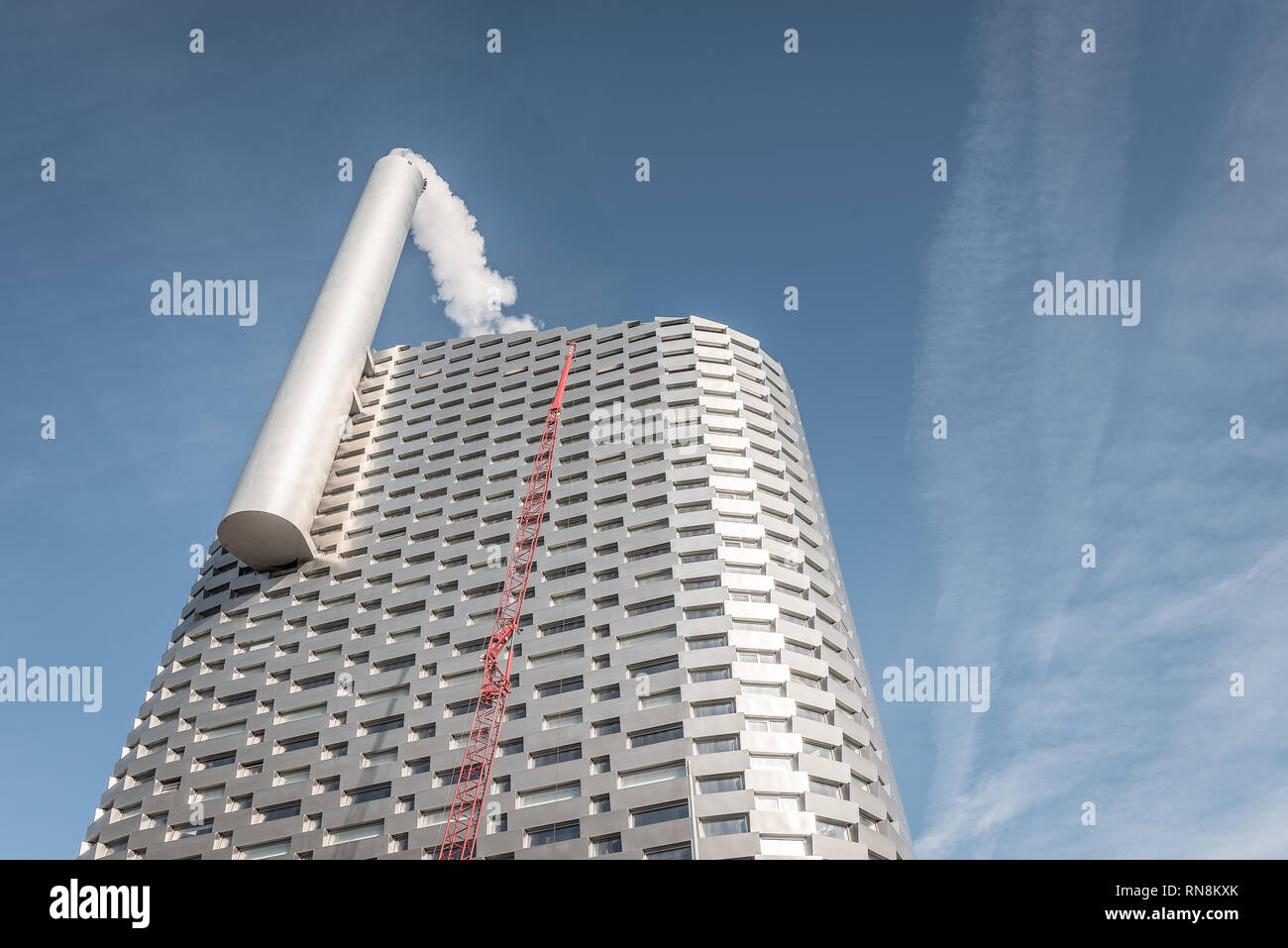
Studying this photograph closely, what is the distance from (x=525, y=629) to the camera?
63.5 metres

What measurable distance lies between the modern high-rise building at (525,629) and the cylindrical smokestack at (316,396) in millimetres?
233

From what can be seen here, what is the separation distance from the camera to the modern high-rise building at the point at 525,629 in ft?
177

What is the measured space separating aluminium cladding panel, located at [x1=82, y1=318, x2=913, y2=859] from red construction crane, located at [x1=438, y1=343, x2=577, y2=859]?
0.79m

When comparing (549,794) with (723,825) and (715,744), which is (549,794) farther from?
(723,825)

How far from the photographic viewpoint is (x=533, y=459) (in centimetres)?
7550

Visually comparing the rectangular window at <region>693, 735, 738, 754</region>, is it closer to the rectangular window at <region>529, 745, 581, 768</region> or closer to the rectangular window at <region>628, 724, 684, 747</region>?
the rectangular window at <region>628, 724, 684, 747</region>

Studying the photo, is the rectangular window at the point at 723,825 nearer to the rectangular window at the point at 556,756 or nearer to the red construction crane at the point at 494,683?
the rectangular window at the point at 556,756

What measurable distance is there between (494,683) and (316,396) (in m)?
29.8

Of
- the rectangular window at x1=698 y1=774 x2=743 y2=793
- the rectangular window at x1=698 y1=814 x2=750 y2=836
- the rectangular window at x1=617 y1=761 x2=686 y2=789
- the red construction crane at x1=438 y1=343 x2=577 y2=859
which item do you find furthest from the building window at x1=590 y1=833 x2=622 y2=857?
the red construction crane at x1=438 y1=343 x2=577 y2=859
